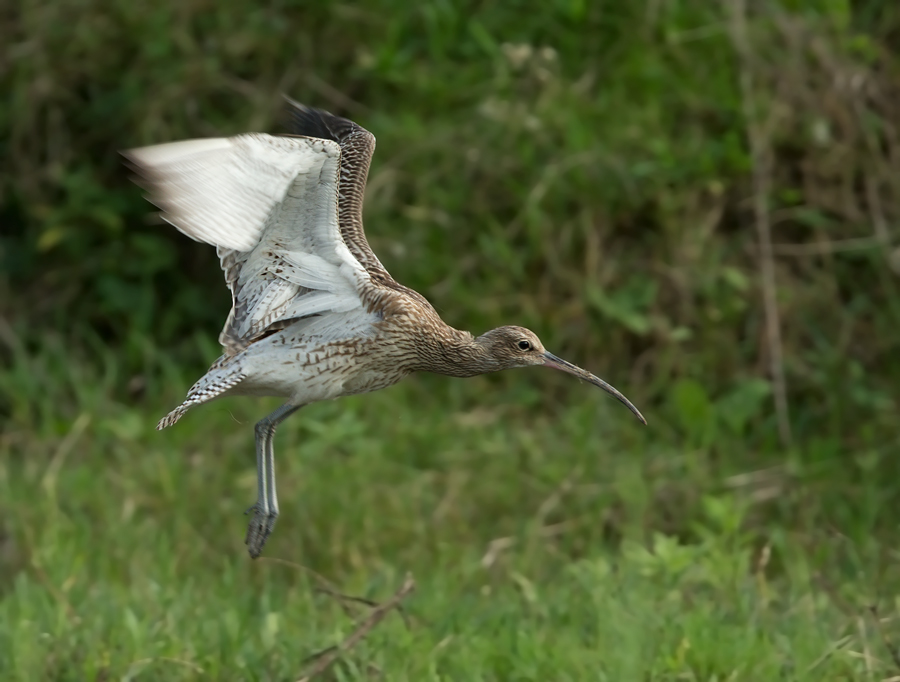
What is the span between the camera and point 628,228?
7926mm

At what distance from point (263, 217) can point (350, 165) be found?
72cm

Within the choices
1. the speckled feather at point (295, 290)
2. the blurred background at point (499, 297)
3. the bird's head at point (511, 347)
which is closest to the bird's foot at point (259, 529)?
the speckled feather at point (295, 290)

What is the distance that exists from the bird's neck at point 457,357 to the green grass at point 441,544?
100 centimetres

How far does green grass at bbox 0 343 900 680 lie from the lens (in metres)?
4.96

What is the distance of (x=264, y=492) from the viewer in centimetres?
454

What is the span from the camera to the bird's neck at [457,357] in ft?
15.6

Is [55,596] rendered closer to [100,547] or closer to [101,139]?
[100,547]

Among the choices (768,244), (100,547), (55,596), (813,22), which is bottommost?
(100,547)

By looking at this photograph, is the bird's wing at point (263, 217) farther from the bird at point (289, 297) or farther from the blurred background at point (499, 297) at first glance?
the blurred background at point (499, 297)

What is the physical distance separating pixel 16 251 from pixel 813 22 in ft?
15.8

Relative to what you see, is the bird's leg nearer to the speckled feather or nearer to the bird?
the bird

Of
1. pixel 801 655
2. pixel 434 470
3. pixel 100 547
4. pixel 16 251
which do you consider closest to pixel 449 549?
pixel 434 470

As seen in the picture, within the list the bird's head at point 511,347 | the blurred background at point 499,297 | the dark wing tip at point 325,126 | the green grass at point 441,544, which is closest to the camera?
the bird's head at point 511,347

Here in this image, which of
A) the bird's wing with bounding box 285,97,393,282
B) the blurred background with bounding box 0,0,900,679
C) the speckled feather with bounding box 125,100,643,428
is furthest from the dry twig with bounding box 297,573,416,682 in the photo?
the bird's wing with bounding box 285,97,393,282
